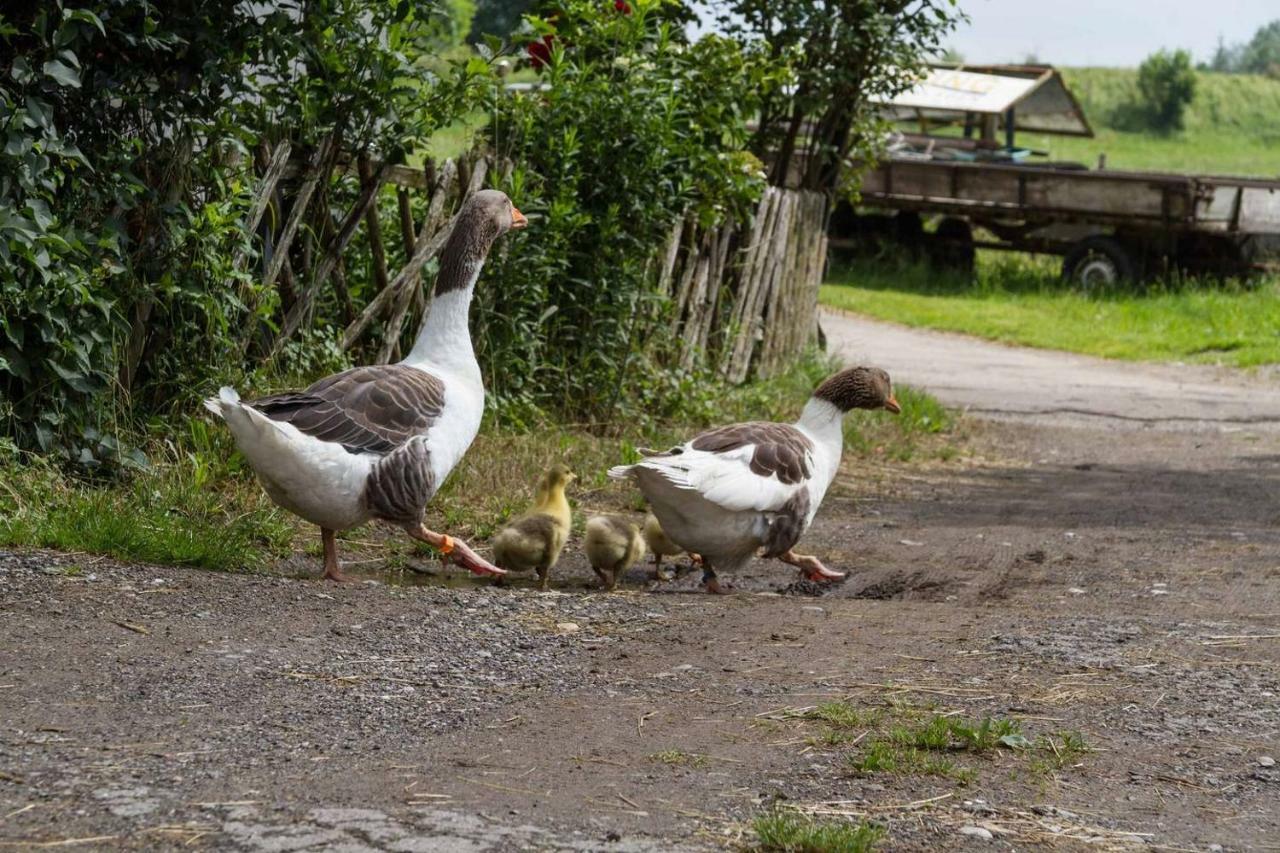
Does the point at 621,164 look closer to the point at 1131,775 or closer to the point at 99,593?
the point at 99,593

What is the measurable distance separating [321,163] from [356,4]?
884 mm

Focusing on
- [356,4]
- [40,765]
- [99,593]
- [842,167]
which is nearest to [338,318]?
[356,4]

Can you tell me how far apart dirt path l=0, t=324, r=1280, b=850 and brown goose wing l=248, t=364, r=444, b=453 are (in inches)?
25.5

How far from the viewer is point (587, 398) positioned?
10180 mm

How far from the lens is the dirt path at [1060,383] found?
47.5ft

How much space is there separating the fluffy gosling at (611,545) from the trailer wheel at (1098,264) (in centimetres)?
1742

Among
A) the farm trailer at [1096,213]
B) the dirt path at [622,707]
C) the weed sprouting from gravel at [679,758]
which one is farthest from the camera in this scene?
the farm trailer at [1096,213]

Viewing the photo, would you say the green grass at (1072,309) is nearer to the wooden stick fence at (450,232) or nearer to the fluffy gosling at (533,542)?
the wooden stick fence at (450,232)

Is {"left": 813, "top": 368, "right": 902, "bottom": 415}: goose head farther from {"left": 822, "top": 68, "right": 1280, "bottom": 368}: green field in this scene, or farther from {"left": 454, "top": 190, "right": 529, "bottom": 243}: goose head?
{"left": 822, "top": 68, "right": 1280, "bottom": 368}: green field

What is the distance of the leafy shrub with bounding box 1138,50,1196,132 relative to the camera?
6475 cm

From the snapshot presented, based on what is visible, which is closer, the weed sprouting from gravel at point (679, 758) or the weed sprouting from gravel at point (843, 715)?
the weed sprouting from gravel at point (679, 758)

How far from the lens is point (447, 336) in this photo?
7.04 metres

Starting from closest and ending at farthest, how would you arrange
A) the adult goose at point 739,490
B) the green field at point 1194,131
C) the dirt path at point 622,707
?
1. the dirt path at point 622,707
2. the adult goose at point 739,490
3. the green field at point 1194,131

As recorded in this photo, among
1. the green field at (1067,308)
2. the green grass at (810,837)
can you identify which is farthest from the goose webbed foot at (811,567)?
the green field at (1067,308)
